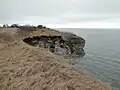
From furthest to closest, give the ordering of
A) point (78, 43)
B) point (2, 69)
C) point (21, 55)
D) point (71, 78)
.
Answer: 1. point (78, 43)
2. point (21, 55)
3. point (2, 69)
4. point (71, 78)

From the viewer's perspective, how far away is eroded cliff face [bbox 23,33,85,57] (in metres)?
36.5

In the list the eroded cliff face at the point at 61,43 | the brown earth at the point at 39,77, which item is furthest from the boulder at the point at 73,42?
the brown earth at the point at 39,77

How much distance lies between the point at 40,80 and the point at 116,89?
11423 millimetres

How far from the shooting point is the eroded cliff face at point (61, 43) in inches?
1438

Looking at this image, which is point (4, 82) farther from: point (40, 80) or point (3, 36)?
point (3, 36)

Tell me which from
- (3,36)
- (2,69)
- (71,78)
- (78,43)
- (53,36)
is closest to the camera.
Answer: (71,78)

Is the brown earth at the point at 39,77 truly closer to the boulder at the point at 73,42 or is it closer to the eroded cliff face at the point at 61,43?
the eroded cliff face at the point at 61,43

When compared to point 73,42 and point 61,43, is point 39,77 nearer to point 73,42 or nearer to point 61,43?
point 61,43

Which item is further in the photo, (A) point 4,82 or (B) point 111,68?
(B) point 111,68

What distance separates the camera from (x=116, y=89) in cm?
2131

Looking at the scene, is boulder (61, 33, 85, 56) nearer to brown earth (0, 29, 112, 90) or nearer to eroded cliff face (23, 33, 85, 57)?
eroded cliff face (23, 33, 85, 57)

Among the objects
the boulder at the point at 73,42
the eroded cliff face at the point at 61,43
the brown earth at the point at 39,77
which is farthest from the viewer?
the boulder at the point at 73,42

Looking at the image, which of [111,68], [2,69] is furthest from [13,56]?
[111,68]

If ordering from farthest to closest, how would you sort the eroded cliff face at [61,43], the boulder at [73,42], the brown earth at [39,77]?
the boulder at [73,42] < the eroded cliff face at [61,43] < the brown earth at [39,77]
